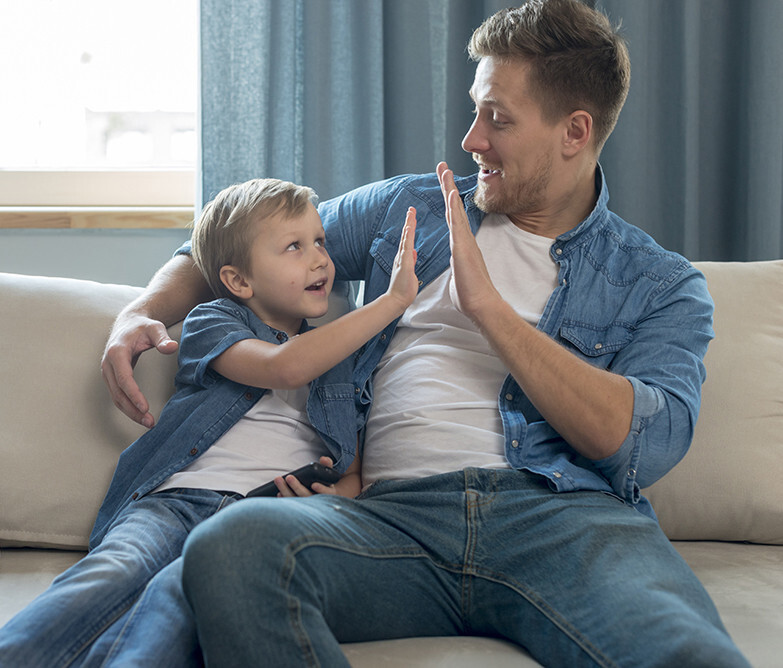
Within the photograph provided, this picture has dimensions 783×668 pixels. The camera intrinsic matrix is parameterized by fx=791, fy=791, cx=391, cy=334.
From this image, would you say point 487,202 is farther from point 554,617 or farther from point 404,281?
point 554,617

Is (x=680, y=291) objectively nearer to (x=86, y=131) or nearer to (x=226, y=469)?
(x=226, y=469)

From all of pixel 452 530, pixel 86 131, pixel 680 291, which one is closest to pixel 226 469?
pixel 452 530

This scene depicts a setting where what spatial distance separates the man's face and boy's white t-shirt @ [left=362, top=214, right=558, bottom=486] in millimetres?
67

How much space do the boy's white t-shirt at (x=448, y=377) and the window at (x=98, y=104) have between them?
3.35 feet

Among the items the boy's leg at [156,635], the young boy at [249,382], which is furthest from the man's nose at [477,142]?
the boy's leg at [156,635]

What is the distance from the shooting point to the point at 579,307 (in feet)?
4.46

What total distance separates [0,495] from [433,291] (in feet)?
2.69

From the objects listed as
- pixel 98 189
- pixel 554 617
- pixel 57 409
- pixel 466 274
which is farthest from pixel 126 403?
pixel 98 189

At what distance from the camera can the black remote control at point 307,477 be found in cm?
125

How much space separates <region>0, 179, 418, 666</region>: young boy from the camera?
1.21 meters

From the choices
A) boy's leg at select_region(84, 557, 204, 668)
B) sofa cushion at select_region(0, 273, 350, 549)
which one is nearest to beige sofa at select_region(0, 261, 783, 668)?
sofa cushion at select_region(0, 273, 350, 549)

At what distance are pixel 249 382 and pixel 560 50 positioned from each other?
2.68 ft

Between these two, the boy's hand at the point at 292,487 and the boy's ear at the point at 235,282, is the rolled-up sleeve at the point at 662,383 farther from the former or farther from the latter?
the boy's ear at the point at 235,282

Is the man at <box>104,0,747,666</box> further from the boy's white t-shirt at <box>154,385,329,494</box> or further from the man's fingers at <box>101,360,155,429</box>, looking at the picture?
the boy's white t-shirt at <box>154,385,329,494</box>
